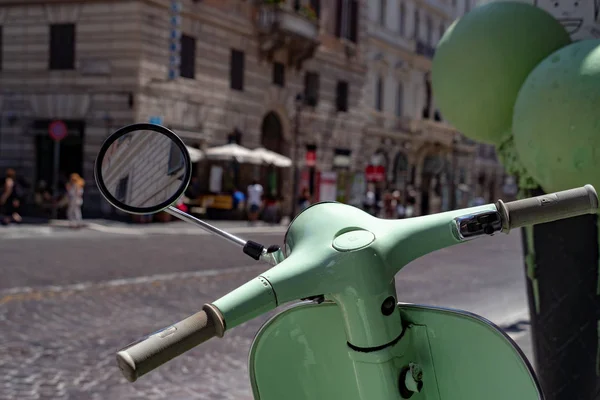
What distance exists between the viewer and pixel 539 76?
2.26 m

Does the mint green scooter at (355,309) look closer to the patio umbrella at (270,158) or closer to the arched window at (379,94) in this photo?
the patio umbrella at (270,158)

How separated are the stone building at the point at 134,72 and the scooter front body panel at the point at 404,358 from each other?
849 inches

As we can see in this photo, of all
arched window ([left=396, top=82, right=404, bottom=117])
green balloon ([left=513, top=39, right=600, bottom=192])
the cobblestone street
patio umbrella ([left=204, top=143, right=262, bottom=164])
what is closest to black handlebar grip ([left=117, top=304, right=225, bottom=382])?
green balloon ([left=513, top=39, right=600, bottom=192])

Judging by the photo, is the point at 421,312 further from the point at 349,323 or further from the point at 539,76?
the point at 539,76

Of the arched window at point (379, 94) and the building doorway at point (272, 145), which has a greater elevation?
the arched window at point (379, 94)

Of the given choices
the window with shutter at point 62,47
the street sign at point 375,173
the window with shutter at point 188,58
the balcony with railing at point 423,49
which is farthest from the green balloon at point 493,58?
the balcony with railing at point 423,49

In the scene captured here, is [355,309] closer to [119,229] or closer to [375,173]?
[119,229]

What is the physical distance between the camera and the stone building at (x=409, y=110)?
3672 cm

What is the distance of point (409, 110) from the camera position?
40.2 metres

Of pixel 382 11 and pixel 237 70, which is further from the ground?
pixel 382 11

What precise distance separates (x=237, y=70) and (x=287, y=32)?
2.40m

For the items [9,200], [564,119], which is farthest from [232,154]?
[564,119]

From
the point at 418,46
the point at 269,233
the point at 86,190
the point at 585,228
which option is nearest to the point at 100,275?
the point at 585,228

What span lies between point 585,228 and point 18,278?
8038mm
